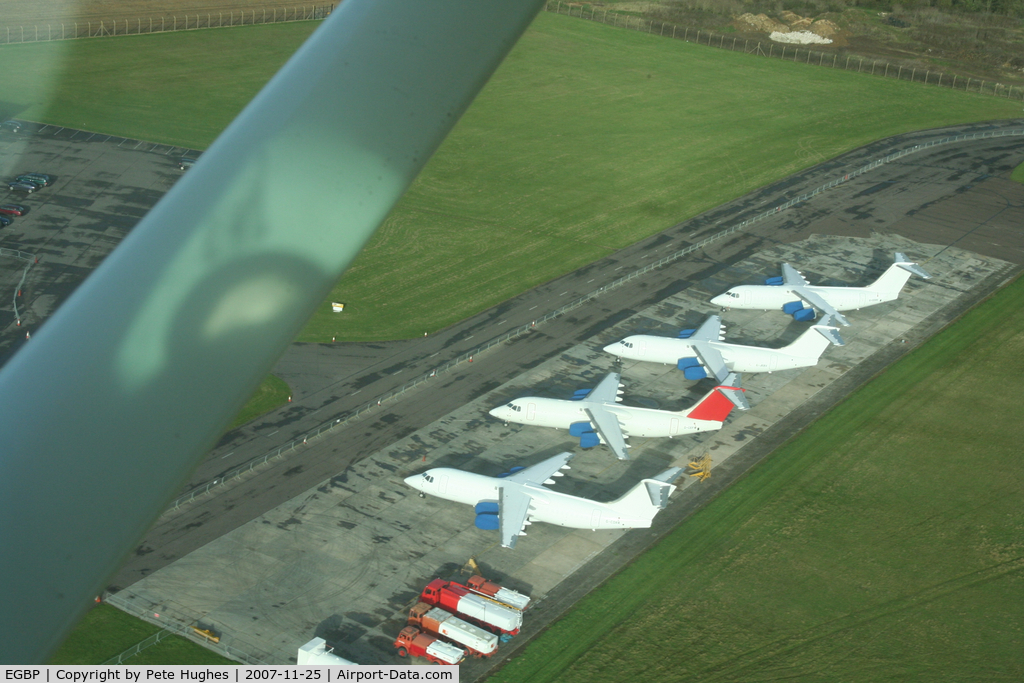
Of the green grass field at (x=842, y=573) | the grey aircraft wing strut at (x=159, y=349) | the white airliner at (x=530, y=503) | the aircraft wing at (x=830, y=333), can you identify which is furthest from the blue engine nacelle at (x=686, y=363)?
the grey aircraft wing strut at (x=159, y=349)

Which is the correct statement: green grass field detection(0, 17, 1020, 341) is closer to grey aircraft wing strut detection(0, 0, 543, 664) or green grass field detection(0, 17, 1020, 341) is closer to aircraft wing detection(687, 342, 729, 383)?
aircraft wing detection(687, 342, 729, 383)

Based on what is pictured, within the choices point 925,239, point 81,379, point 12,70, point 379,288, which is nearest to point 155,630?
point 379,288

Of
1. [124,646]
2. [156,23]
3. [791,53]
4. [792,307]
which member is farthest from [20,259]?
[791,53]

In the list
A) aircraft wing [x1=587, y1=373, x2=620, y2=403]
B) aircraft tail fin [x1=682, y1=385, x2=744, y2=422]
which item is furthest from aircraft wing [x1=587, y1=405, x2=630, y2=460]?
aircraft tail fin [x1=682, y1=385, x2=744, y2=422]

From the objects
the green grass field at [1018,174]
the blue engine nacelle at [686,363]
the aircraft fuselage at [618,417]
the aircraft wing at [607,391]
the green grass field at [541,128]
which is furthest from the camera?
the green grass field at [1018,174]

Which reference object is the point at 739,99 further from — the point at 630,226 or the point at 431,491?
the point at 431,491

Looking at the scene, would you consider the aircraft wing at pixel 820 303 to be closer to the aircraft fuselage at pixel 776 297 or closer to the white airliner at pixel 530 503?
the aircraft fuselage at pixel 776 297
